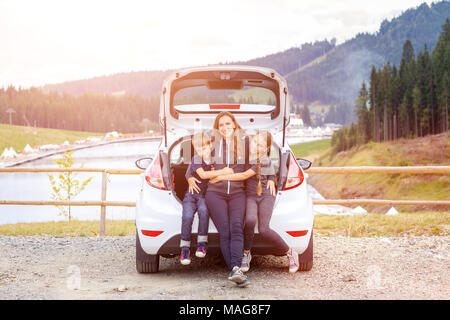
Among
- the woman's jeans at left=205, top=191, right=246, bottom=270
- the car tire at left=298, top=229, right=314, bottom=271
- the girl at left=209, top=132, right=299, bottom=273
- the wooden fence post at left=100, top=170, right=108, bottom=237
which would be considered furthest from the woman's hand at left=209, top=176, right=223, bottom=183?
the wooden fence post at left=100, top=170, right=108, bottom=237

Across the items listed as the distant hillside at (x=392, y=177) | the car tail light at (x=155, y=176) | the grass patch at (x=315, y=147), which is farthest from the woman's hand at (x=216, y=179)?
the grass patch at (x=315, y=147)

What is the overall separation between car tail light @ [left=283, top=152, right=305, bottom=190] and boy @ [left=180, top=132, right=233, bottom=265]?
0.58 m

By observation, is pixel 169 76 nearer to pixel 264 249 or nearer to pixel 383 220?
pixel 264 249

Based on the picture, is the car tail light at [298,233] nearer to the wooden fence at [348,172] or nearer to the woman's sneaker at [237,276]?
the woman's sneaker at [237,276]

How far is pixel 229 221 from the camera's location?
4668 mm

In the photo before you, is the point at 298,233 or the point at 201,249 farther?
the point at 298,233

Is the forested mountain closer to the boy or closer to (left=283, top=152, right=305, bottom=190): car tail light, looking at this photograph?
(left=283, top=152, right=305, bottom=190): car tail light

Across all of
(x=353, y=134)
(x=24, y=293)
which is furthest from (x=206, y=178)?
(x=353, y=134)

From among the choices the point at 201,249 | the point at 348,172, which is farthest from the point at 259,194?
the point at 348,172

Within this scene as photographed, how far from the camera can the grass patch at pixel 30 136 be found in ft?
386

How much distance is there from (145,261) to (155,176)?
96 centimetres

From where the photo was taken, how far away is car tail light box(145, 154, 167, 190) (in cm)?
478

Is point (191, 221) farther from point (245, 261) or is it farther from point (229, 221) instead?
point (245, 261)

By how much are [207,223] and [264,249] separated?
2.00 feet
